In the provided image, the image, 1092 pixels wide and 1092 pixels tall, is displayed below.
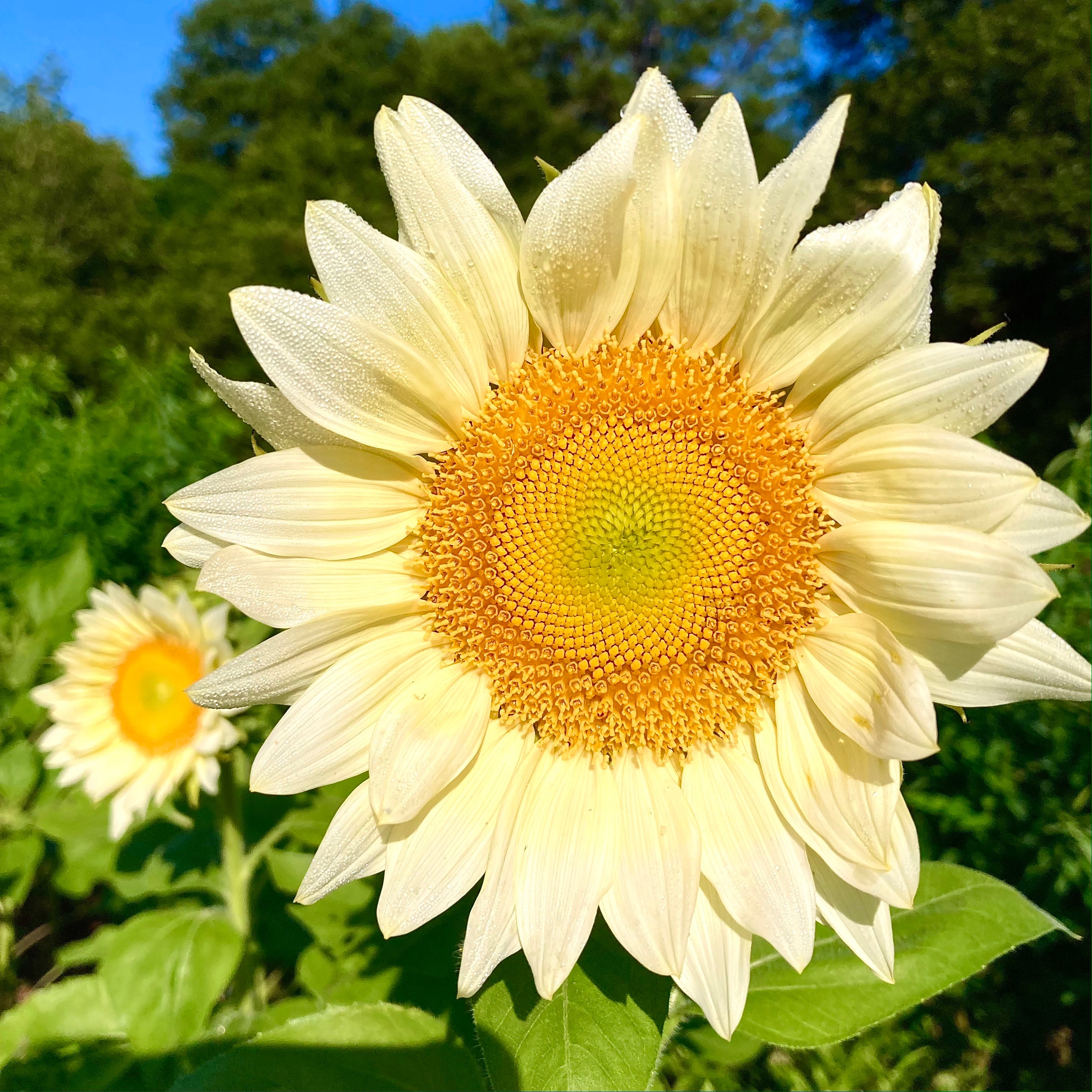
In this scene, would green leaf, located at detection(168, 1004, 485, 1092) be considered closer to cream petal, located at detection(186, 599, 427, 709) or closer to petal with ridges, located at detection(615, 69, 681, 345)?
cream petal, located at detection(186, 599, 427, 709)

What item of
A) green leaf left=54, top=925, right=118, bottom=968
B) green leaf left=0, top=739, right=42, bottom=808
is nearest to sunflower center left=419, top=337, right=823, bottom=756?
green leaf left=54, top=925, right=118, bottom=968

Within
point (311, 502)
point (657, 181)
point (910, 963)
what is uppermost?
point (657, 181)

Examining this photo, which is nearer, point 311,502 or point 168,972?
point 311,502

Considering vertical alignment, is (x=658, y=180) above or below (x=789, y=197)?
above

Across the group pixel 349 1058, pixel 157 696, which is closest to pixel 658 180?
pixel 349 1058

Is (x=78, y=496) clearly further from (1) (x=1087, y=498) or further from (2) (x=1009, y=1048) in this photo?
(2) (x=1009, y=1048)

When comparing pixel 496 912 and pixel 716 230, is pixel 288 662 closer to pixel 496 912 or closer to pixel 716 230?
pixel 496 912
